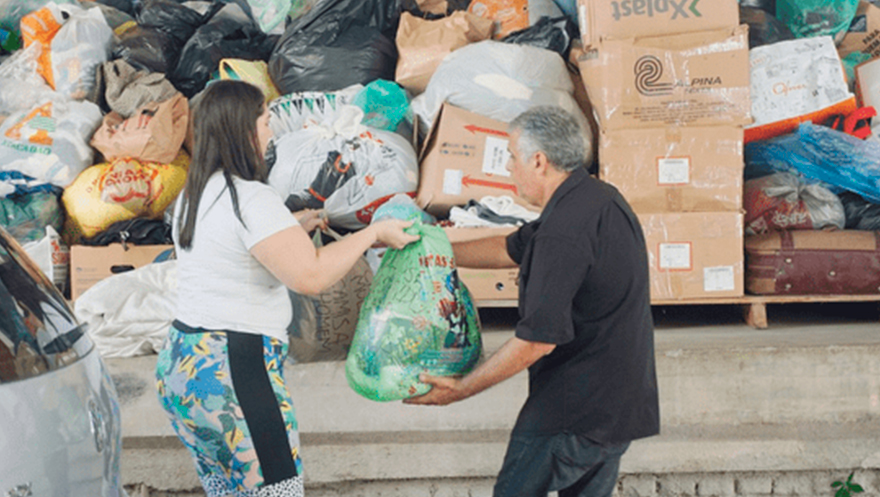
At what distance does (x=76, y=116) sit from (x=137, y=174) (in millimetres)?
501

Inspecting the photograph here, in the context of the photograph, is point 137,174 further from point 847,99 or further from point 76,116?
point 847,99

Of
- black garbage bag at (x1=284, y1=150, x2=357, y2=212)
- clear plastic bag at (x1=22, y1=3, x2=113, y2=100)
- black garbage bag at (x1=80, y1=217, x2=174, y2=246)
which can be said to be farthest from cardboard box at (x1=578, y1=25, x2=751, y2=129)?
clear plastic bag at (x1=22, y1=3, x2=113, y2=100)

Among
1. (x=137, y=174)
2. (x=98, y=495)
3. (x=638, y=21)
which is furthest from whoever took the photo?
(x=137, y=174)

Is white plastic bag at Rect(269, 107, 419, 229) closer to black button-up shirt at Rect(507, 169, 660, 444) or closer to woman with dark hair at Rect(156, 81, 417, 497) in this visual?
woman with dark hair at Rect(156, 81, 417, 497)

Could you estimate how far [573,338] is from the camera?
1.86 metres

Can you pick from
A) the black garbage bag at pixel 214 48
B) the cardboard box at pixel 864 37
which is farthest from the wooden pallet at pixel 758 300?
the black garbage bag at pixel 214 48

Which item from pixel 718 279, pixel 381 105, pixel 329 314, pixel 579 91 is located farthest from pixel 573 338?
pixel 579 91

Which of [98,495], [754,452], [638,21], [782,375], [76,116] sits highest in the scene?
[638,21]

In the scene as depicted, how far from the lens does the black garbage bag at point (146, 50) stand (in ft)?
14.1

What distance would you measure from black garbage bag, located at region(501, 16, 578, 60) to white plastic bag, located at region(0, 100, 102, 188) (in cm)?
219

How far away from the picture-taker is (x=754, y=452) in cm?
320

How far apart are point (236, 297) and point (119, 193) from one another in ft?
7.52

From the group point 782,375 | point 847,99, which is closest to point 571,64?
point 847,99

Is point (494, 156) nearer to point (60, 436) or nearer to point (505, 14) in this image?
point (505, 14)
